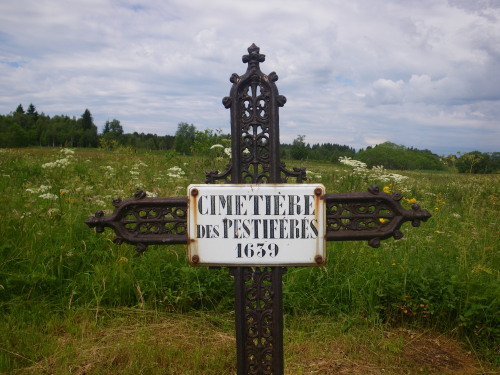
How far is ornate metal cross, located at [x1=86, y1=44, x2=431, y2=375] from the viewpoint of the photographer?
6.59 feet

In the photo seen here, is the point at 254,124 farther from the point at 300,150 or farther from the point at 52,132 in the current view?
the point at 52,132

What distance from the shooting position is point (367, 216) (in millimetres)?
2023

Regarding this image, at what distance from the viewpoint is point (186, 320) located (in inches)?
128

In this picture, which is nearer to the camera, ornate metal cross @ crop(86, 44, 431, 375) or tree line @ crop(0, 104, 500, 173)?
ornate metal cross @ crop(86, 44, 431, 375)

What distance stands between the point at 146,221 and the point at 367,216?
1.17 meters

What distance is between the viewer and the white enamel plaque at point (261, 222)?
6.44ft

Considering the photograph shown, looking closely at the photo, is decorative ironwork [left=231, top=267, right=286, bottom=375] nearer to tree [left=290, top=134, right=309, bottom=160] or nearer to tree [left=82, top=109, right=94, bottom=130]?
tree [left=290, top=134, right=309, bottom=160]

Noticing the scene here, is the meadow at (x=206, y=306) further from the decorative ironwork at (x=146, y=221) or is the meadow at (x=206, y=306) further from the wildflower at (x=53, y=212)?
the decorative ironwork at (x=146, y=221)

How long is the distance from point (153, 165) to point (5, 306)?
486 cm

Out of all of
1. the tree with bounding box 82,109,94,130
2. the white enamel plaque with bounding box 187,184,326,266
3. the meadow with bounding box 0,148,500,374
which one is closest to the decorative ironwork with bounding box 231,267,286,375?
the white enamel plaque with bounding box 187,184,326,266

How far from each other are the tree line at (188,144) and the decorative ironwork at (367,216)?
1838 mm

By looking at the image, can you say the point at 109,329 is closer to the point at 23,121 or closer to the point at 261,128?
the point at 261,128

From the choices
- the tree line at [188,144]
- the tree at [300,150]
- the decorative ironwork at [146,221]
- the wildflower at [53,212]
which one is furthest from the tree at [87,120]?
the decorative ironwork at [146,221]

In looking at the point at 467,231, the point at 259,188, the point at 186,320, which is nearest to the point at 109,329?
the point at 186,320
